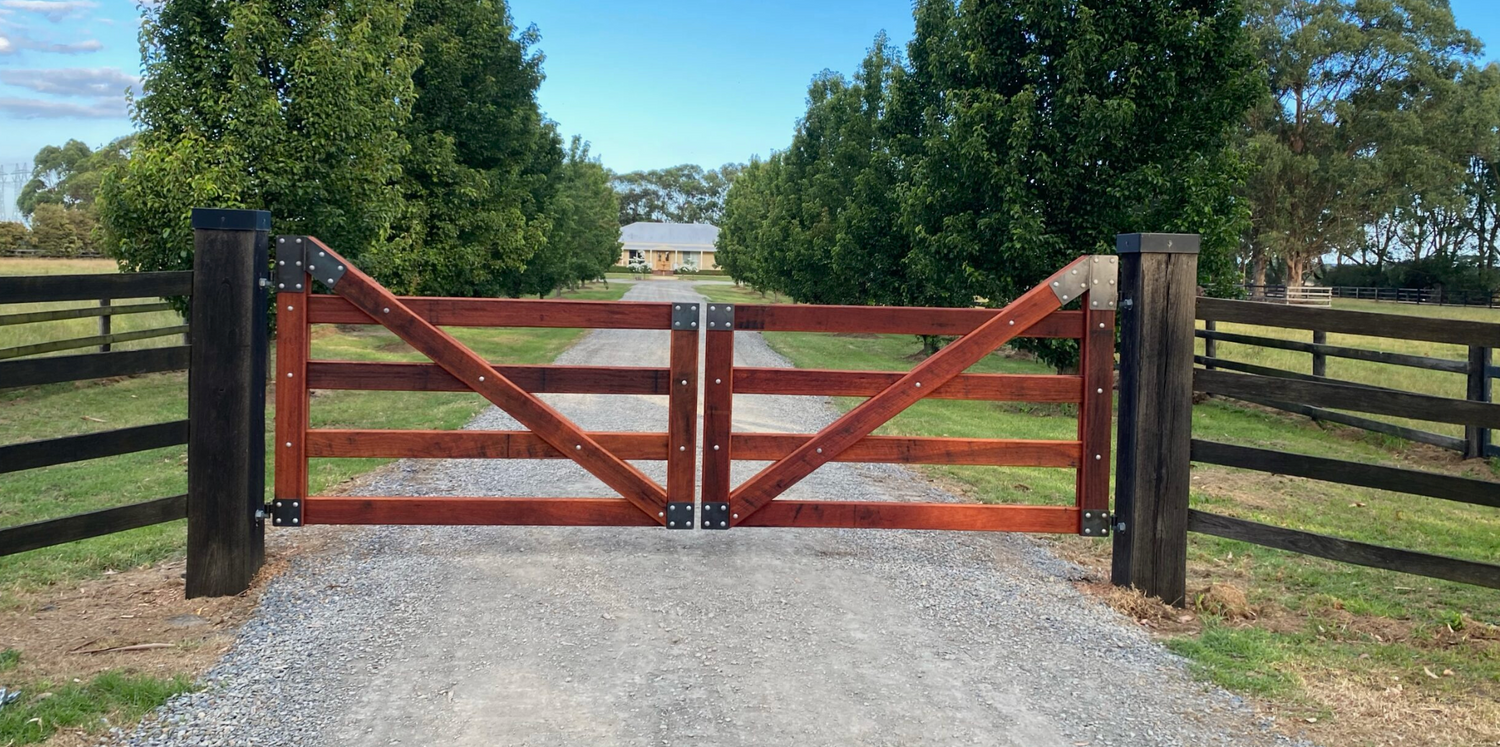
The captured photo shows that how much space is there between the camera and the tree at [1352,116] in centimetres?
4762

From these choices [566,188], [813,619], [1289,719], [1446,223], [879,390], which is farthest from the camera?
[1446,223]

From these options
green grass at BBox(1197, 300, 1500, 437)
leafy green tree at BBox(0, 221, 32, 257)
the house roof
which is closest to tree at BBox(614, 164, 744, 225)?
the house roof

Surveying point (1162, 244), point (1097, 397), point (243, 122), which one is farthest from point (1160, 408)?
point (243, 122)

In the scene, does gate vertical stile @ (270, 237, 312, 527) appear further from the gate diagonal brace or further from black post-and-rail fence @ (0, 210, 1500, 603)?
the gate diagonal brace

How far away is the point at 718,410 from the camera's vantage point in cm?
568

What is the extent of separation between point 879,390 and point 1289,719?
262 centimetres

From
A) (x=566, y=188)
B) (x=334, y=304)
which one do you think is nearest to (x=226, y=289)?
(x=334, y=304)

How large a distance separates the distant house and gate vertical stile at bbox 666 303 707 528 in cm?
11470

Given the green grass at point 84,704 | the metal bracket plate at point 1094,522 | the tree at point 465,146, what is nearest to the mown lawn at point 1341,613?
the metal bracket plate at point 1094,522

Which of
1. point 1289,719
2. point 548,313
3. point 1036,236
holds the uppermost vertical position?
point 1036,236

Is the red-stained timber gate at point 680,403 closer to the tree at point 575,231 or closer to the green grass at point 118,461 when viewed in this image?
the green grass at point 118,461

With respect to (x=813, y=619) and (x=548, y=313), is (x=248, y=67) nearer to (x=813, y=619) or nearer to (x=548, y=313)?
(x=548, y=313)

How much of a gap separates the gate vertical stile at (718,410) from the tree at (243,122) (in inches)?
380

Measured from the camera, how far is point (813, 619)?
16.5ft
